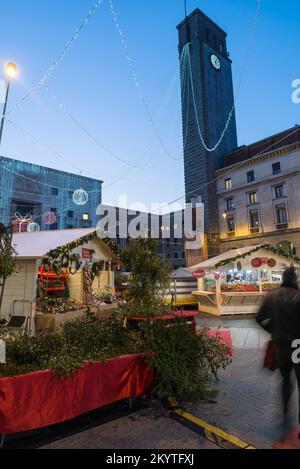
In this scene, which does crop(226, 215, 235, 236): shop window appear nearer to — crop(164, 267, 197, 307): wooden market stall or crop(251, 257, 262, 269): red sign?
crop(164, 267, 197, 307): wooden market stall

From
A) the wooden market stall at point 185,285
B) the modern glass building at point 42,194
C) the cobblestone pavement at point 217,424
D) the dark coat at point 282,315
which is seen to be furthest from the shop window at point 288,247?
the dark coat at point 282,315

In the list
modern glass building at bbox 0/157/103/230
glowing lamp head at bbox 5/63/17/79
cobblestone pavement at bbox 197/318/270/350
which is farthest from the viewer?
modern glass building at bbox 0/157/103/230

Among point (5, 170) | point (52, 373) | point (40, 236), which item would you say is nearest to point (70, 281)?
point (40, 236)

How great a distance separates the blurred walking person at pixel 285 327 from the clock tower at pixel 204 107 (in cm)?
3261

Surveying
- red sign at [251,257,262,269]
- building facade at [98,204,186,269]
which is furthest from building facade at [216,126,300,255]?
red sign at [251,257,262,269]

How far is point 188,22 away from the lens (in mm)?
37812

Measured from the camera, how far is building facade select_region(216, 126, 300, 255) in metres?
32.1

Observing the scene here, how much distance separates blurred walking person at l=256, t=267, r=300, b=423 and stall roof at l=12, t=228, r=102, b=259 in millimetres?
7053

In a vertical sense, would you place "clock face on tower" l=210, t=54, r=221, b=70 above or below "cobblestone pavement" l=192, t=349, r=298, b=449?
above

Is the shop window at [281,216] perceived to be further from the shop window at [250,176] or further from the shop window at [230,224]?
the shop window at [230,224]

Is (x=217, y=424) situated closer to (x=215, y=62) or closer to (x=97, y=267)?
(x=97, y=267)

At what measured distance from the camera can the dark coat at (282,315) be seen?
3.67 meters

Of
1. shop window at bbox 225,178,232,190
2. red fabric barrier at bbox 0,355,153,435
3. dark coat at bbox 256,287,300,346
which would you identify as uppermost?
shop window at bbox 225,178,232,190
